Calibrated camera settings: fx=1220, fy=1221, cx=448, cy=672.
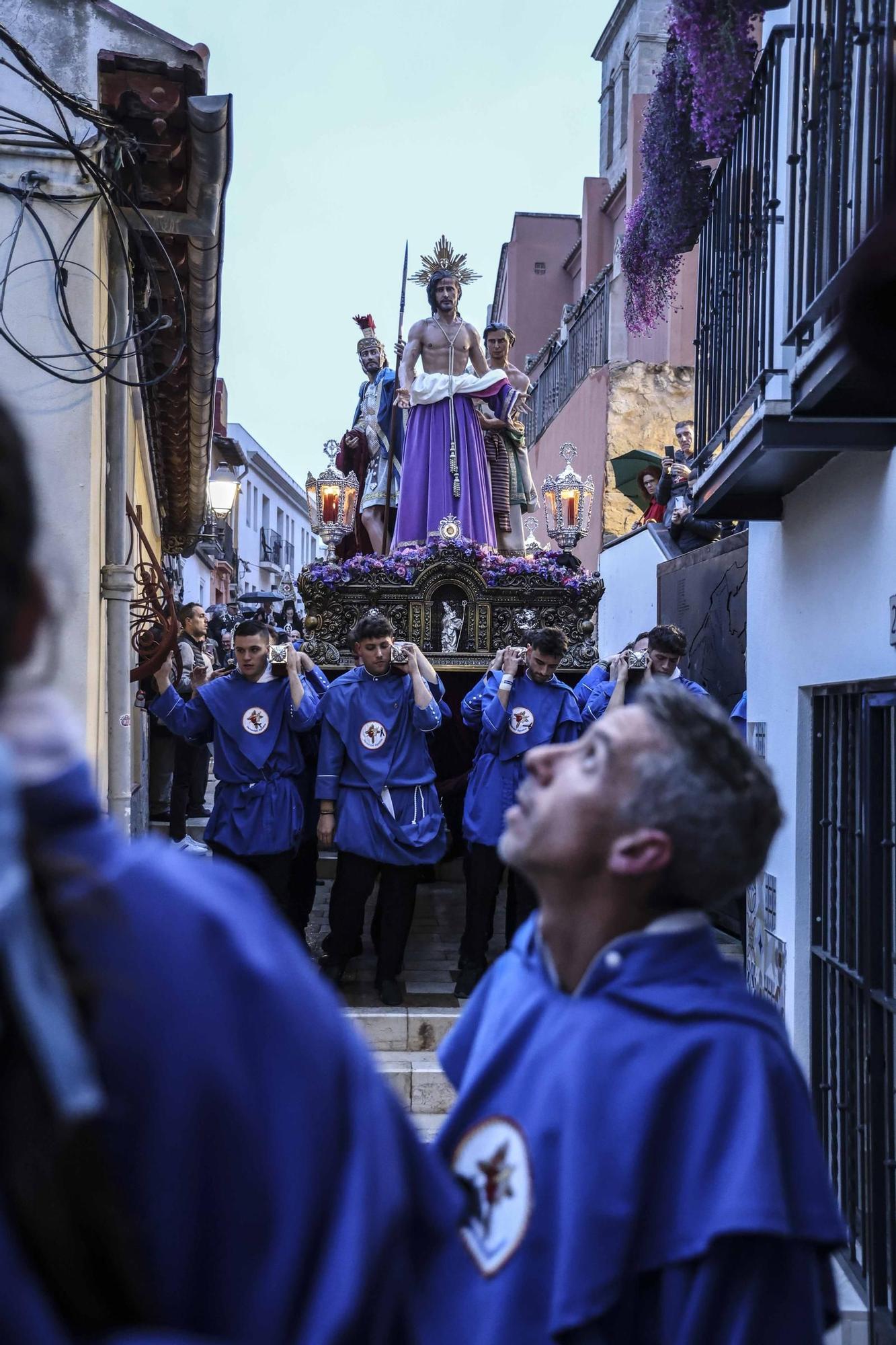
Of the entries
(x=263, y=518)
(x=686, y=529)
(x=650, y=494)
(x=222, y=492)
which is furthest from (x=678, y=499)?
(x=263, y=518)

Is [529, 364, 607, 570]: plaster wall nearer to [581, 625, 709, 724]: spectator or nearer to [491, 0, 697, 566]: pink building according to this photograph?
[491, 0, 697, 566]: pink building

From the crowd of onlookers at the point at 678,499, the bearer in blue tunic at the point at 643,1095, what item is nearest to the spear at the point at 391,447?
the crowd of onlookers at the point at 678,499

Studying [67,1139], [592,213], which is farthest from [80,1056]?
[592,213]

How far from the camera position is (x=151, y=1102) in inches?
34.8

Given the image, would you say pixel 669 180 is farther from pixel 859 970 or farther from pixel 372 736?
pixel 859 970

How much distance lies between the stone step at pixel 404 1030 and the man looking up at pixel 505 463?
266 inches

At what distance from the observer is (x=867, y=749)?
4.28m

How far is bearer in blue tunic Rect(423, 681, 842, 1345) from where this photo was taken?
5.33 ft

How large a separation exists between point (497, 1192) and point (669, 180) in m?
6.69

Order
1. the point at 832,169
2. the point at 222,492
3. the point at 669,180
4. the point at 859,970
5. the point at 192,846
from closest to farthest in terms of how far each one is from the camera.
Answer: the point at 832,169
the point at 859,970
the point at 669,180
the point at 192,846
the point at 222,492

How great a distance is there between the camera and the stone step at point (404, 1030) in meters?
6.48

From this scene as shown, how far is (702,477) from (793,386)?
143 centimetres

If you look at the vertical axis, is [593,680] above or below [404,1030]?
above

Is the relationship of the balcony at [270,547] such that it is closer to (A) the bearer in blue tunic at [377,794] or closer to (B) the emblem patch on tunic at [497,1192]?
(A) the bearer in blue tunic at [377,794]
